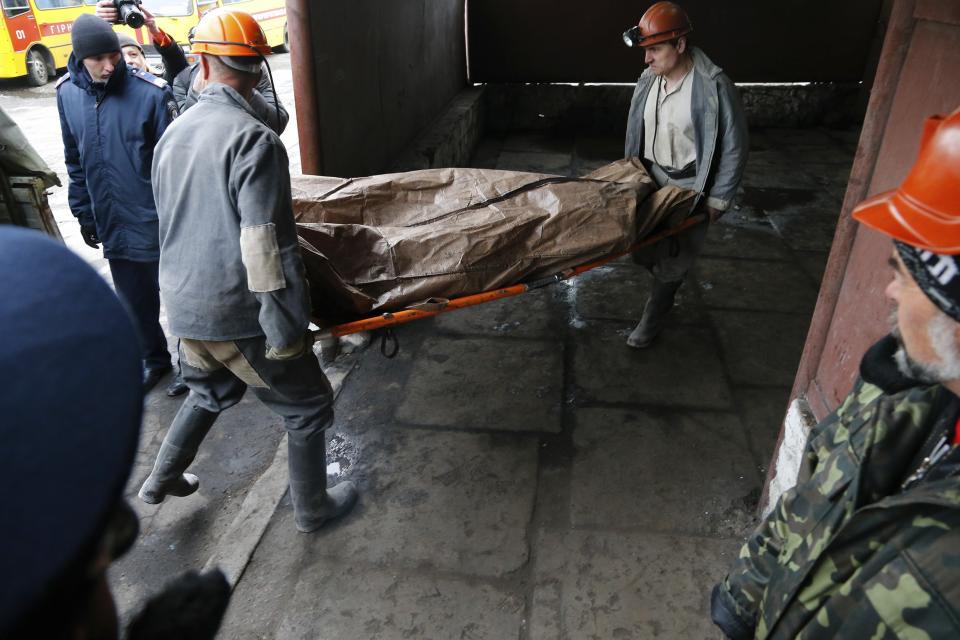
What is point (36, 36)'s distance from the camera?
1280 centimetres

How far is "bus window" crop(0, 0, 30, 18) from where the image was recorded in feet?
39.2

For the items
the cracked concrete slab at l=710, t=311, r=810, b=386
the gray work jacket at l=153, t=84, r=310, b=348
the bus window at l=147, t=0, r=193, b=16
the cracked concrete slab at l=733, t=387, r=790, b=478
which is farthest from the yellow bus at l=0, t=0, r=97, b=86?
the cracked concrete slab at l=733, t=387, r=790, b=478

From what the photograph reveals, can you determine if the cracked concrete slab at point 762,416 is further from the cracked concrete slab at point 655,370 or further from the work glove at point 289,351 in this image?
the work glove at point 289,351

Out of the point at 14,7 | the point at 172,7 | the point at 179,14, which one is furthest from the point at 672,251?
the point at 172,7

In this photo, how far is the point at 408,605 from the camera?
253cm

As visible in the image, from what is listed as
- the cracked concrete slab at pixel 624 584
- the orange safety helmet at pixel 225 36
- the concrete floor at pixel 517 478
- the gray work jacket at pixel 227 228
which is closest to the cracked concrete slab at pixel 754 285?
the concrete floor at pixel 517 478

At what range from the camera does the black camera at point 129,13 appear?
3766 mm

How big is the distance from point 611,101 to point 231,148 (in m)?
8.05

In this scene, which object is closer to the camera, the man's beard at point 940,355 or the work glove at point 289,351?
the man's beard at point 940,355

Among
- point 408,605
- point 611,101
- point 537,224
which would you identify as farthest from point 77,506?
point 611,101

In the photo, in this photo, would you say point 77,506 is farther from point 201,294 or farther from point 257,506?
point 257,506

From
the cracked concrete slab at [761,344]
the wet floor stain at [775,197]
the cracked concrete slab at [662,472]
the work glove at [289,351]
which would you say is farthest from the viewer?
the wet floor stain at [775,197]

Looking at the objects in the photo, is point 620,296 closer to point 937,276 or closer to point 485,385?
point 485,385

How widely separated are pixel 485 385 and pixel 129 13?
9.82ft
